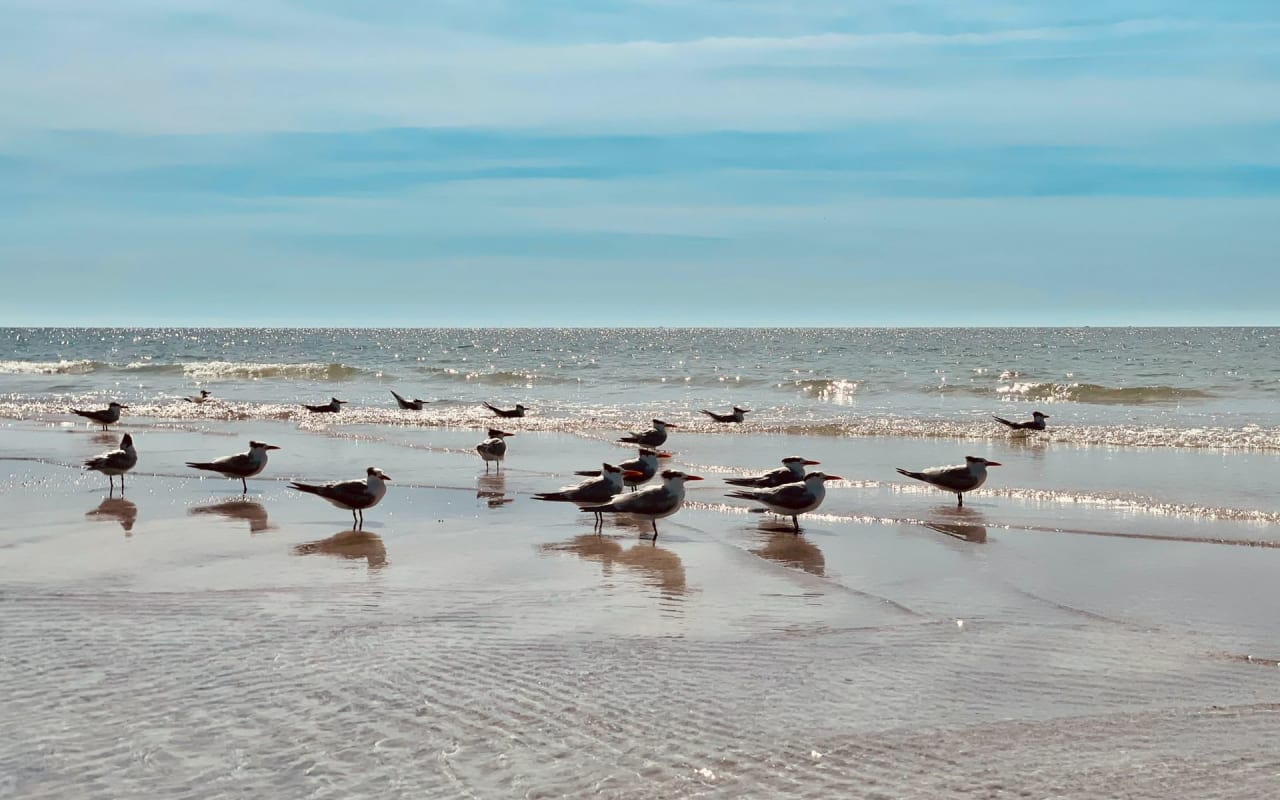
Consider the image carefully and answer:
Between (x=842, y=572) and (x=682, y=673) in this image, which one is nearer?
(x=682, y=673)

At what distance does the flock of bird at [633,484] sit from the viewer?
1128 cm

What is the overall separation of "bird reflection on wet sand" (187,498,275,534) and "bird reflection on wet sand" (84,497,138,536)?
2.01 ft

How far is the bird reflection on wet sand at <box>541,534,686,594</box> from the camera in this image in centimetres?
891

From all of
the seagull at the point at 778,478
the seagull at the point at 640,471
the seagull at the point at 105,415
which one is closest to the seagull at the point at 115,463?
the seagull at the point at 640,471

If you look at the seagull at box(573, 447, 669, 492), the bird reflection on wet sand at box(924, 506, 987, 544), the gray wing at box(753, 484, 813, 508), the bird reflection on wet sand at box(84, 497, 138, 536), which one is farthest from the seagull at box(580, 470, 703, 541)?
the bird reflection on wet sand at box(84, 497, 138, 536)

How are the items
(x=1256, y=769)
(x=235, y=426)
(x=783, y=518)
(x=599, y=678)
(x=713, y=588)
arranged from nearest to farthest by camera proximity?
1. (x=1256, y=769)
2. (x=599, y=678)
3. (x=713, y=588)
4. (x=783, y=518)
5. (x=235, y=426)

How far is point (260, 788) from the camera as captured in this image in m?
4.49

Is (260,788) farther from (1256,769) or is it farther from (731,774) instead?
(1256,769)

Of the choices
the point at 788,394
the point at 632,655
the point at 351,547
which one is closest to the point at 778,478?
the point at 351,547

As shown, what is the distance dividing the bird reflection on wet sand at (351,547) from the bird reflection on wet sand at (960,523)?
5422 mm

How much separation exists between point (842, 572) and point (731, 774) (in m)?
4.85

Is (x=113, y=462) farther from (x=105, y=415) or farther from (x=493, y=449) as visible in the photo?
(x=105, y=415)

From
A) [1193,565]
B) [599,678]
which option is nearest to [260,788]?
[599,678]

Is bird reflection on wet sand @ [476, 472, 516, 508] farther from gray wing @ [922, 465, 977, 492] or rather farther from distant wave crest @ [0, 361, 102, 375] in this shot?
distant wave crest @ [0, 361, 102, 375]
